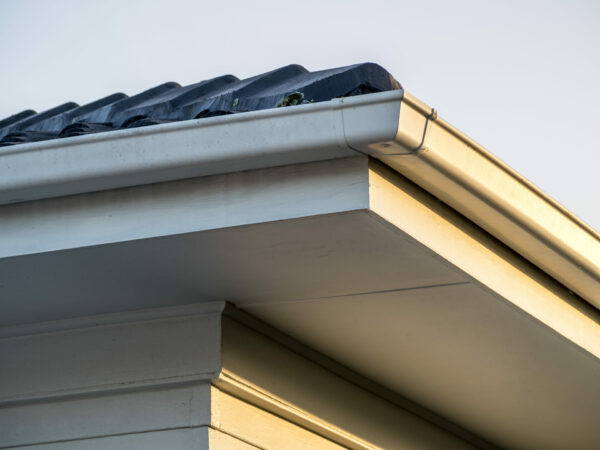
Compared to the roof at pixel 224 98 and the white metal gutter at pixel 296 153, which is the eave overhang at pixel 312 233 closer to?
the white metal gutter at pixel 296 153

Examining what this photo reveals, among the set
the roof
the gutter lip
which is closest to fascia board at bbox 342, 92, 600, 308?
the gutter lip

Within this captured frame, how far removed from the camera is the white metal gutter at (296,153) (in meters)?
2.42

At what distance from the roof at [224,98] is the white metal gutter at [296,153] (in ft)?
0.59

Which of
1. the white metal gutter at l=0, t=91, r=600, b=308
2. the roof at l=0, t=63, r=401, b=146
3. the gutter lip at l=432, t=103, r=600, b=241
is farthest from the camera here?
the roof at l=0, t=63, r=401, b=146

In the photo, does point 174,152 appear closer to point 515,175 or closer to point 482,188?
point 482,188

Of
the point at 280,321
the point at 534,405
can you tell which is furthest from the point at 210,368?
the point at 534,405

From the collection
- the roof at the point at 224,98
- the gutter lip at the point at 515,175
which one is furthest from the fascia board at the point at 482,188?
the roof at the point at 224,98

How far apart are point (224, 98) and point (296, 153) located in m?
0.64

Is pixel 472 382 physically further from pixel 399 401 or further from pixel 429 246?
pixel 429 246

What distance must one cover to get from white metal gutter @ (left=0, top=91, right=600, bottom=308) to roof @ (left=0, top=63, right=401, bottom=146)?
18cm

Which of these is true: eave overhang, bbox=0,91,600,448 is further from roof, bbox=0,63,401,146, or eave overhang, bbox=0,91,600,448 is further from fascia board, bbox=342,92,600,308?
roof, bbox=0,63,401,146

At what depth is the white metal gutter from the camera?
2.42 m

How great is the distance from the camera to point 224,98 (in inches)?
120

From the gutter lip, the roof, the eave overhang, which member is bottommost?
the eave overhang
